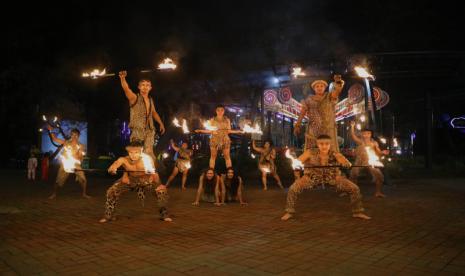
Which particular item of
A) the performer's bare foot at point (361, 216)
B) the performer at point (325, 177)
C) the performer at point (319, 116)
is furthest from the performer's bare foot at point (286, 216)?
the performer at point (319, 116)

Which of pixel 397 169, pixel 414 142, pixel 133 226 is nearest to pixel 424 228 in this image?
pixel 133 226

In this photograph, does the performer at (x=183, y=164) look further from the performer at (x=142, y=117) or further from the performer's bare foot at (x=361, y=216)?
the performer's bare foot at (x=361, y=216)

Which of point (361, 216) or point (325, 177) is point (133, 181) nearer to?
point (325, 177)

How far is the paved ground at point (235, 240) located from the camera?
3785mm

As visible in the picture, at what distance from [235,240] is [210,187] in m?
3.48

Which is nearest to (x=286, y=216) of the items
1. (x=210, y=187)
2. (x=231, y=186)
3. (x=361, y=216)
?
(x=361, y=216)

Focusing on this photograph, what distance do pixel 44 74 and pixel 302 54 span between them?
37.4 feet

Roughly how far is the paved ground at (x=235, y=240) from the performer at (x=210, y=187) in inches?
16.9

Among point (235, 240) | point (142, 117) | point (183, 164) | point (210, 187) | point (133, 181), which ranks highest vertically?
point (142, 117)

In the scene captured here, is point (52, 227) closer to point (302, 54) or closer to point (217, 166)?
point (217, 166)

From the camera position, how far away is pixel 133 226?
5.78 m

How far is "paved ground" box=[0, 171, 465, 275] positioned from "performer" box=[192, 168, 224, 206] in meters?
0.43

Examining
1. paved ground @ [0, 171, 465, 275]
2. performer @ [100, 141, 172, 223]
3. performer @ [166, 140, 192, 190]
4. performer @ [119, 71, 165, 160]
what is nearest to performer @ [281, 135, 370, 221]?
paved ground @ [0, 171, 465, 275]

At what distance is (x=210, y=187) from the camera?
27.4 ft
